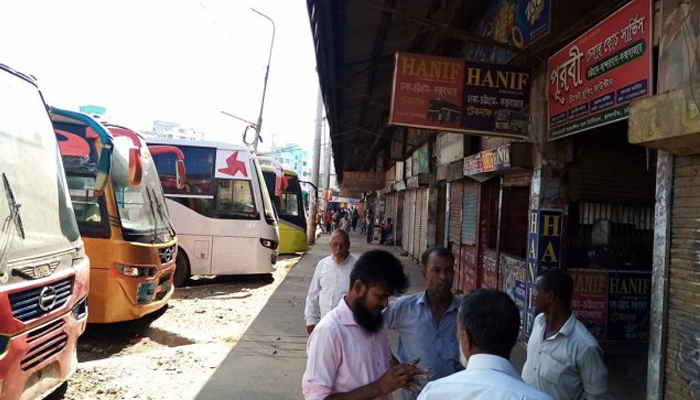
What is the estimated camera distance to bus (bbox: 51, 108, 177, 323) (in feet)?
19.0

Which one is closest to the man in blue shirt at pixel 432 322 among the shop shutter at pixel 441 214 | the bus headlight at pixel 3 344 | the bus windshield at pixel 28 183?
the bus headlight at pixel 3 344

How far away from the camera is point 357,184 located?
1001 inches

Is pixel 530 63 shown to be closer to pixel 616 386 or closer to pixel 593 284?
pixel 593 284

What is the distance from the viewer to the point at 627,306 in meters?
6.31

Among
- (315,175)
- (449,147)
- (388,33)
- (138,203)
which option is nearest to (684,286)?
(138,203)

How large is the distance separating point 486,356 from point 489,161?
6.24 meters

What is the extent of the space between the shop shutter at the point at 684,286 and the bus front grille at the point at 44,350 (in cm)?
438

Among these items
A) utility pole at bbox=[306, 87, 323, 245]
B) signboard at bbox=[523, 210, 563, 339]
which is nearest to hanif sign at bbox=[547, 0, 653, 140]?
signboard at bbox=[523, 210, 563, 339]

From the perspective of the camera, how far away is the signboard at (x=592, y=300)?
20.3ft

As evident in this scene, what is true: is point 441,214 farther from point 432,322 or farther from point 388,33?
point 432,322

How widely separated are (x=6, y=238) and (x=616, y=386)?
5741mm

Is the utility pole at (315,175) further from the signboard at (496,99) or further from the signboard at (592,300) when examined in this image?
the signboard at (592,300)

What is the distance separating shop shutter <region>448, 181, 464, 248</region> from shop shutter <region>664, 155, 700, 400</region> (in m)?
6.61

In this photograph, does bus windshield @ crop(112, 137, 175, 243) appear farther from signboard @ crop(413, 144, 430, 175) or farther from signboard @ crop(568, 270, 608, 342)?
signboard @ crop(413, 144, 430, 175)
